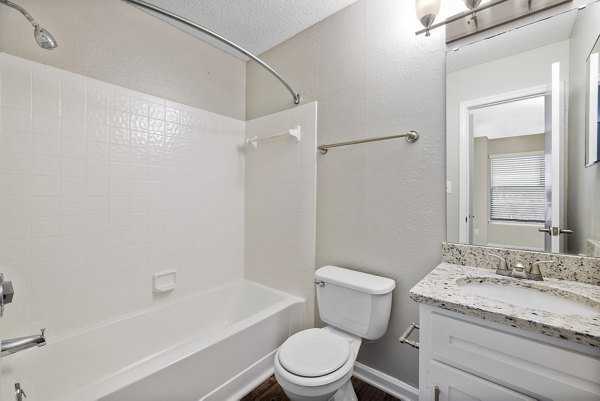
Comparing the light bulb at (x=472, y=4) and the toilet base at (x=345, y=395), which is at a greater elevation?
the light bulb at (x=472, y=4)

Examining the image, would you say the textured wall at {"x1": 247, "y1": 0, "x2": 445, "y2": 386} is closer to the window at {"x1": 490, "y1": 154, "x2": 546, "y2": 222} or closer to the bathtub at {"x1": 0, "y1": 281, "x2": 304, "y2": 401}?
the window at {"x1": 490, "y1": 154, "x2": 546, "y2": 222}

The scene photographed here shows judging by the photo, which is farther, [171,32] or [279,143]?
[279,143]

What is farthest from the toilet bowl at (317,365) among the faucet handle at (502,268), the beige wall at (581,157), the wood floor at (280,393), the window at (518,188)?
the beige wall at (581,157)

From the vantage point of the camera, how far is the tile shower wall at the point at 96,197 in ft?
4.33

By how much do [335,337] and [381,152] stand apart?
1.09 meters

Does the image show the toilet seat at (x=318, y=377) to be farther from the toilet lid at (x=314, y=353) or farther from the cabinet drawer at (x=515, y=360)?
the cabinet drawer at (x=515, y=360)

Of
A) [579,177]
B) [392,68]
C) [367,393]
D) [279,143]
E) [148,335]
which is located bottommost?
[367,393]

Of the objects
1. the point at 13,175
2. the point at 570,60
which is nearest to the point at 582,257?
the point at 570,60

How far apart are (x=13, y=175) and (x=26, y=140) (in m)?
0.19

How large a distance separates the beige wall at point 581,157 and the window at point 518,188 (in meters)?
0.10

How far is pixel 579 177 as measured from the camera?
3.53 ft

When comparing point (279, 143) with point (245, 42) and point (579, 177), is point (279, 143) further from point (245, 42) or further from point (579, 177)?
point (579, 177)

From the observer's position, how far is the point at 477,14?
4.14ft

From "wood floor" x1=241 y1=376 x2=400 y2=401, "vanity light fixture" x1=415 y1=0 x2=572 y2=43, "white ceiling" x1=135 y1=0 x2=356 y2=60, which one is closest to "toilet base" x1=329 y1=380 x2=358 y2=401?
"wood floor" x1=241 y1=376 x2=400 y2=401
